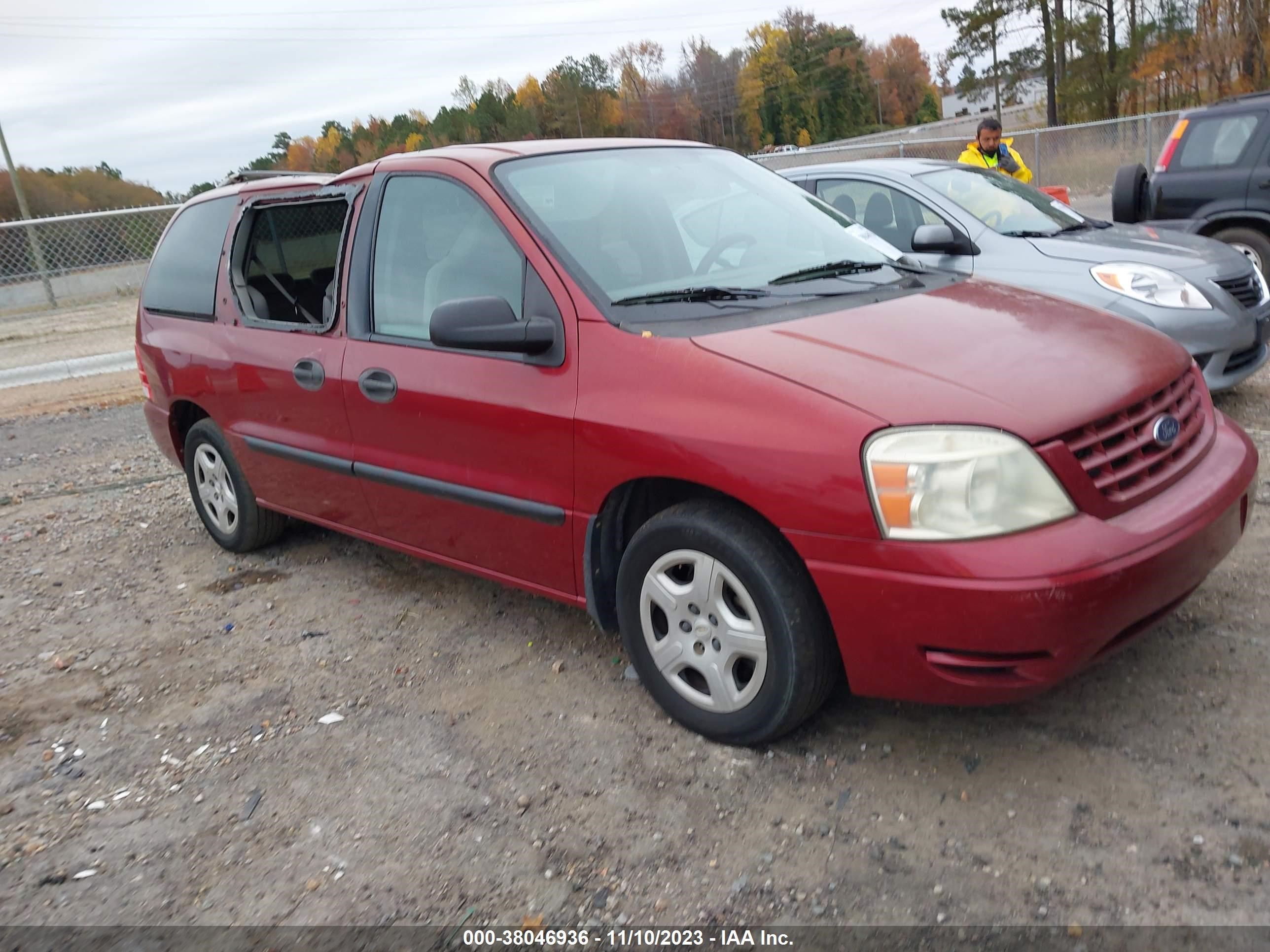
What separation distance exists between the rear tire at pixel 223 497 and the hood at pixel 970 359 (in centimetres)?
293

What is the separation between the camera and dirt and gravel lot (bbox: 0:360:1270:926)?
2545mm

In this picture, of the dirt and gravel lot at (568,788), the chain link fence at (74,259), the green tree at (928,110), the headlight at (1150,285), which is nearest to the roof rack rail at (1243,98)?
the headlight at (1150,285)

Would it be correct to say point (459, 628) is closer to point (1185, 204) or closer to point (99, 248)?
point (1185, 204)

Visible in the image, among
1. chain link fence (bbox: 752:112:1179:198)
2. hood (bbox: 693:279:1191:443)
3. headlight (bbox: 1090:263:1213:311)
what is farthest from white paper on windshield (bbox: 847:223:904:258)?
chain link fence (bbox: 752:112:1179:198)

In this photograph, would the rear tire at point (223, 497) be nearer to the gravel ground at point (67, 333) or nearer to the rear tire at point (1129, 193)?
the rear tire at point (1129, 193)

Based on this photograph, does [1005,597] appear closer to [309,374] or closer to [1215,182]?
[309,374]

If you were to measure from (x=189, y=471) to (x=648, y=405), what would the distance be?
3.40 m

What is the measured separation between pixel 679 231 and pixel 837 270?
22.0 inches

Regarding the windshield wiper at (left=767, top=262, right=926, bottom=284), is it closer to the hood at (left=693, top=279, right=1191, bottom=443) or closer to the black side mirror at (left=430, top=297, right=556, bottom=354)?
the hood at (left=693, top=279, right=1191, bottom=443)

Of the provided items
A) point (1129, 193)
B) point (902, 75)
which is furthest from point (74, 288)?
point (902, 75)

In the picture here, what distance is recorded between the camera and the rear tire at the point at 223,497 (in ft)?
16.8

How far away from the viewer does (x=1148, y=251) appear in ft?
20.2

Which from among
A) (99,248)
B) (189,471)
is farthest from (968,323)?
(99,248)

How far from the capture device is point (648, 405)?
10.0 ft
